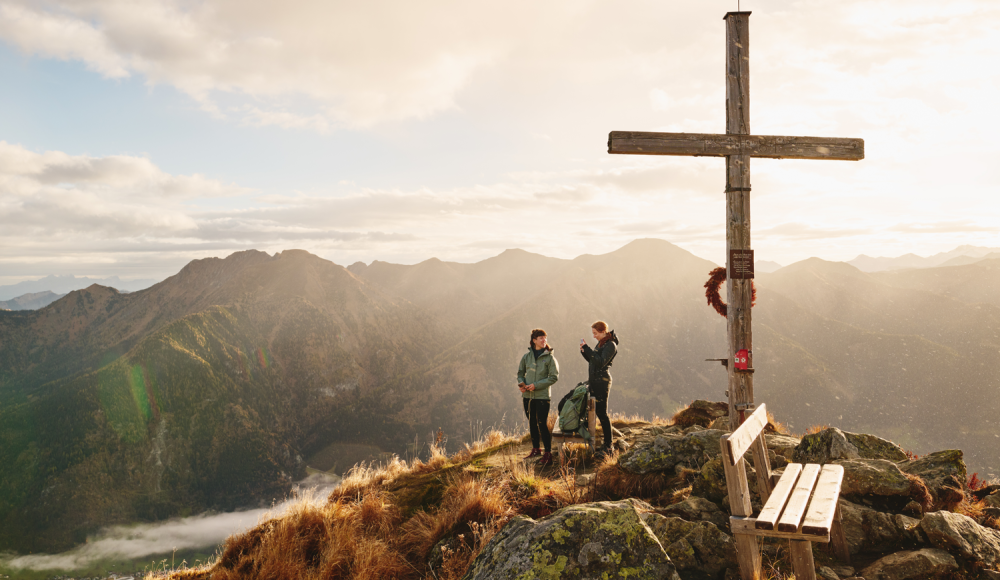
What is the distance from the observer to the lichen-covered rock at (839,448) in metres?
5.66

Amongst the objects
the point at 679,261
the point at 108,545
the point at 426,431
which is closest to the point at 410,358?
the point at 426,431

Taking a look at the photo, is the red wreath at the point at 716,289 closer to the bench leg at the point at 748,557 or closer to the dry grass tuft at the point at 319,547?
the bench leg at the point at 748,557

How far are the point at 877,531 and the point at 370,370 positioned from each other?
14517cm

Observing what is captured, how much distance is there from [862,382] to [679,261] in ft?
231

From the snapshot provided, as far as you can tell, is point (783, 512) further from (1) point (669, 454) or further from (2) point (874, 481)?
(1) point (669, 454)

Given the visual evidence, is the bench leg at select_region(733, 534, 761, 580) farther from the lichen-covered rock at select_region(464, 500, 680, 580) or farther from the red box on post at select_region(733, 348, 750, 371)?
the red box on post at select_region(733, 348, 750, 371)

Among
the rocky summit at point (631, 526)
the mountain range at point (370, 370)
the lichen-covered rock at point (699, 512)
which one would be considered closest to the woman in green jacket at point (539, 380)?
the rocky summit at point (631, 526)

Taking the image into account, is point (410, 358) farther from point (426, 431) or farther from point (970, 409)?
point (970, 409)

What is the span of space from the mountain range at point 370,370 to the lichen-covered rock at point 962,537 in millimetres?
77324

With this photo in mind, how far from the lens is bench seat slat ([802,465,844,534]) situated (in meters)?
2.82

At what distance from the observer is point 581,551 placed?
308cm

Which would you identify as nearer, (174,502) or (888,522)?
(888,522)

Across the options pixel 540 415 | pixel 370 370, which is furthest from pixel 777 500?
pixel 370 370

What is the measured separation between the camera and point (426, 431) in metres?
111
